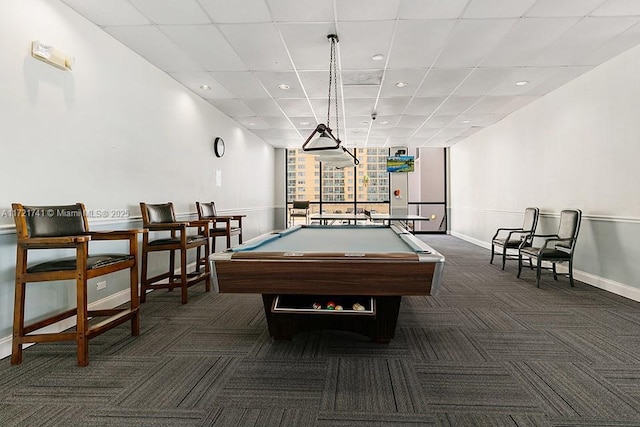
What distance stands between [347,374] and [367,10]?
9.76ft

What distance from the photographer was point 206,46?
3.75m

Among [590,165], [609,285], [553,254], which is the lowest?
[609,285]

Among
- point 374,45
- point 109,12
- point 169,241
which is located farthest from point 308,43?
point 169,241

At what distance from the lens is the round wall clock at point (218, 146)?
597cm

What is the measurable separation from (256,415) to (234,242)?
5.57 meters

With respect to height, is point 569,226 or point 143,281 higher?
point 569,226

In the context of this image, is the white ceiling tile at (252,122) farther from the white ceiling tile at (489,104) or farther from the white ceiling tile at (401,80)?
the white ceiling tile at (489,104)

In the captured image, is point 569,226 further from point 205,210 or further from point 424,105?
point 205,210

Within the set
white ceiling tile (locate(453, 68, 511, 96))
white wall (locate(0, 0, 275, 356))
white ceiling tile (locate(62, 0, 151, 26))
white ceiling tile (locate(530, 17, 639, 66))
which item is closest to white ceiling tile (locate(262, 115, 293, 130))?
white wall (locate(0, 0, 275, 356))

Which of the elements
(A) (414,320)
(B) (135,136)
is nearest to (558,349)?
(A) (414,320)

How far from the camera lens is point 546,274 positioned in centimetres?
493

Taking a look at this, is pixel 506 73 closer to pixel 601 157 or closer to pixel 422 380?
pixel 601 157

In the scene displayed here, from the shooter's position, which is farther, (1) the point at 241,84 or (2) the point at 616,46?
(1) the point at 241,84

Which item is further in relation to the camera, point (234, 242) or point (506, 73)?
point (234, 242)
